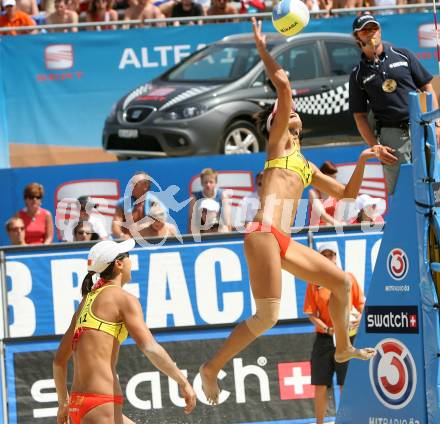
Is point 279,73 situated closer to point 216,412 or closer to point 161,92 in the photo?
point 216,412

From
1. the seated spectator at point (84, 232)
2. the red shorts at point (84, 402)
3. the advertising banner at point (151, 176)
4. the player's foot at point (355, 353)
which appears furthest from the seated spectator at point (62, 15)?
the red shorts at point (84, 402)

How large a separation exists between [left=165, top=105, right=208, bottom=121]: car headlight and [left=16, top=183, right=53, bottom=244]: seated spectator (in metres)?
2.30

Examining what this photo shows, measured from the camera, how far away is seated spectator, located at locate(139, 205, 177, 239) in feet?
38.1

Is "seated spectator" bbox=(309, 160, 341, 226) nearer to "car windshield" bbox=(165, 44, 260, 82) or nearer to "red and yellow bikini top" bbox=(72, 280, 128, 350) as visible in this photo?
"car windshield" bbox=(165, 44, 260, 82)

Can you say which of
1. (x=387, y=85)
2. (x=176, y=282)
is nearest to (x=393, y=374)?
(x=387, y=85)

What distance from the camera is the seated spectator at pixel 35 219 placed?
12586 millimetres

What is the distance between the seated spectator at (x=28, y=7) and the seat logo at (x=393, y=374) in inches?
Result: 351

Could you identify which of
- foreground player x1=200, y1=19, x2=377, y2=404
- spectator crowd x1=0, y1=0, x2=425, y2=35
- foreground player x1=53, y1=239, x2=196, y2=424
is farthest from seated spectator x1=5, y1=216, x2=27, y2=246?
foreground player x1=53, y1=239, x2=196, y2=424

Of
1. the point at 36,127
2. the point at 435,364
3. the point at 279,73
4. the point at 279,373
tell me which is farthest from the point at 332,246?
the point at 36,127

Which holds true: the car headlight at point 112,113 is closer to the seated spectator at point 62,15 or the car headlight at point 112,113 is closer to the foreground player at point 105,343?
the seated spectator at point 62,15

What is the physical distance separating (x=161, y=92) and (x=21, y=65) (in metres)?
1.85

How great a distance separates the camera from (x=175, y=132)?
1404 cm

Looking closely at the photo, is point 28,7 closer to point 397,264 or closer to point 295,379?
point 295,379

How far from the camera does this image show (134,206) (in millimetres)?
12461
